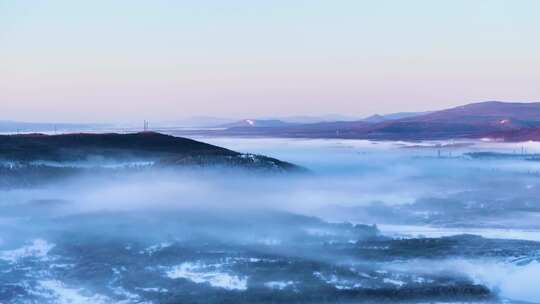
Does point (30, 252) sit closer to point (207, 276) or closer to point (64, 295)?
point (64, 295)

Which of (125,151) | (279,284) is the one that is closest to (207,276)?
(279,284)

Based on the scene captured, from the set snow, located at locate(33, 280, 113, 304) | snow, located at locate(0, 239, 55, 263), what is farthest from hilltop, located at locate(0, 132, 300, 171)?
snow, located at locate(33, 280, 113, 304)

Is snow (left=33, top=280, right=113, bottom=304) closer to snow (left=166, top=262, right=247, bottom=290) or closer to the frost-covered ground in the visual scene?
the frost-covered ground

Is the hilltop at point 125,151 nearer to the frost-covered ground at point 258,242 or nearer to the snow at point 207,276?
the frost-covered ground at point 258,242

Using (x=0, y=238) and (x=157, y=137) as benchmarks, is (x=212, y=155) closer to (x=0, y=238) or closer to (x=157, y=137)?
(x=157, y=137)

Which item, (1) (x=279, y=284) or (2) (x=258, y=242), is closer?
(1) (x=279, y=284)

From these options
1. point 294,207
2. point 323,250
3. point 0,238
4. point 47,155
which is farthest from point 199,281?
point 47,155

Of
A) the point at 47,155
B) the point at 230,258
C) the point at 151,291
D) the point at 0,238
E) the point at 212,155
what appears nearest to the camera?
the point at 151,291

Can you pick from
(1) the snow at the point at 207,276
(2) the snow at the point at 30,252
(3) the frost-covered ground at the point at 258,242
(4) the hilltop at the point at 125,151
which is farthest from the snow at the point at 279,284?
(4) the hilltop at the point at 125,151
